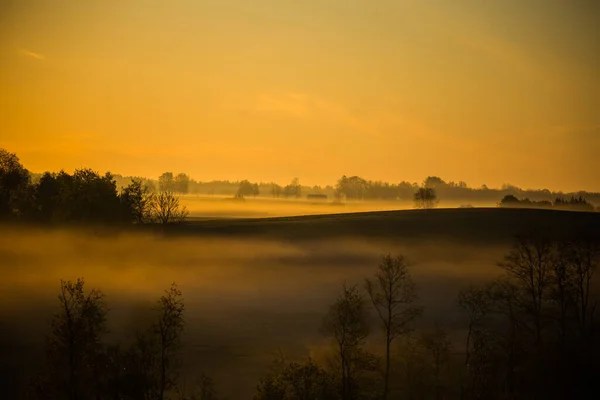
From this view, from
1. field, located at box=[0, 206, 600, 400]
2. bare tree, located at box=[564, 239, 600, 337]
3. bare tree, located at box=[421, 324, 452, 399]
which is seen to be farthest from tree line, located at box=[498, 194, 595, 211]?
bare tree, located at box=[421, 324, 452, 399]

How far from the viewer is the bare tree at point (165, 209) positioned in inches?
2697

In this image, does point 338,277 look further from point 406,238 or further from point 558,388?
point 558,388

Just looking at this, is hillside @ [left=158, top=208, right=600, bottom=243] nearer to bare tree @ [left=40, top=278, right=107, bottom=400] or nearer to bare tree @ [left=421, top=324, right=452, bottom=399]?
bare tree @ [left=421, top=324, right=452, bottom=399]

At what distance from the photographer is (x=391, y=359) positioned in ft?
118

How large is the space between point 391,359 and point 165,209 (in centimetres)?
4258

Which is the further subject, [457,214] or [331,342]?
[457,214]

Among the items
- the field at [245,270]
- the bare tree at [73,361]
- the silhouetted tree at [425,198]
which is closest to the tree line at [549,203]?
the silhouetted tree at [425,198]

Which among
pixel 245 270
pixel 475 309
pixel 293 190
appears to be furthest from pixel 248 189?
pixel 475 309

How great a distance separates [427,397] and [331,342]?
820cm

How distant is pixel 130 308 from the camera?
1766 inches

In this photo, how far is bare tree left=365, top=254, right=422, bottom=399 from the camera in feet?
116

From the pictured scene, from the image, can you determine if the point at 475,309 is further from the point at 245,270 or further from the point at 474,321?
the point at 245,270

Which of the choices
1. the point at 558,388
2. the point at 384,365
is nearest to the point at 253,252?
the point at 384,365

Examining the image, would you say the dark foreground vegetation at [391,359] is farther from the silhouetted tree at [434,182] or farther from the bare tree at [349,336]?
the silhouetted tree at [434,182]
